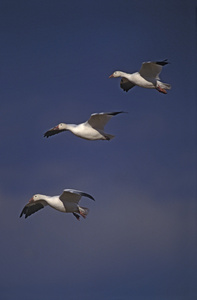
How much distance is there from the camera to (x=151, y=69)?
852cm

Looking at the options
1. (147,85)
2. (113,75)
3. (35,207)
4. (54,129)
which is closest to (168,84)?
(147,85)

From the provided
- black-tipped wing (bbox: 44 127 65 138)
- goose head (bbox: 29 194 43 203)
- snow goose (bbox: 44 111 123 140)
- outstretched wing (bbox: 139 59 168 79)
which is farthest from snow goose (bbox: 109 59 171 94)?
goose head (bbox: 29 194 43 203)

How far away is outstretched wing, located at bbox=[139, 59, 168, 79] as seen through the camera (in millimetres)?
8367

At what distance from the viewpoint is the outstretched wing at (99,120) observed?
8.34m

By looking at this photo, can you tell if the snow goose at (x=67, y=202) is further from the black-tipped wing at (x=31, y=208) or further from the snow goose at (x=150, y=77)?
→ the snow goose at (x=150, y=77)

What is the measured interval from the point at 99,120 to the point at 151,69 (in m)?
0.88

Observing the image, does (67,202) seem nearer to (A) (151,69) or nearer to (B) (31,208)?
(B) (31,208)

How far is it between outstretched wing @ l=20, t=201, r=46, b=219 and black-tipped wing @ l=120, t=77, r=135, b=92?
184 cm

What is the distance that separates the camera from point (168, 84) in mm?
8695

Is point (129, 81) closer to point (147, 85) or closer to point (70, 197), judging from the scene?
point (147, 85)

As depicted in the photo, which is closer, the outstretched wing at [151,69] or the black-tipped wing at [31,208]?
the outstretched wing at [151,69]

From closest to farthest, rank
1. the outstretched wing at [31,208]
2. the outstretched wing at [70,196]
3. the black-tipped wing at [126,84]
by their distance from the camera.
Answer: the outstretched wing at [70,196] → the outstretched wing at [31,208] → the black-tipped wing at [126,84]

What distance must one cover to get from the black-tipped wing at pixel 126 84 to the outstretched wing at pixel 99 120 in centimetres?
99

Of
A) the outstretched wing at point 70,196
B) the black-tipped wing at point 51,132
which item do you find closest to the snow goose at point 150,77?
the black-tipped wing at point 51,132
